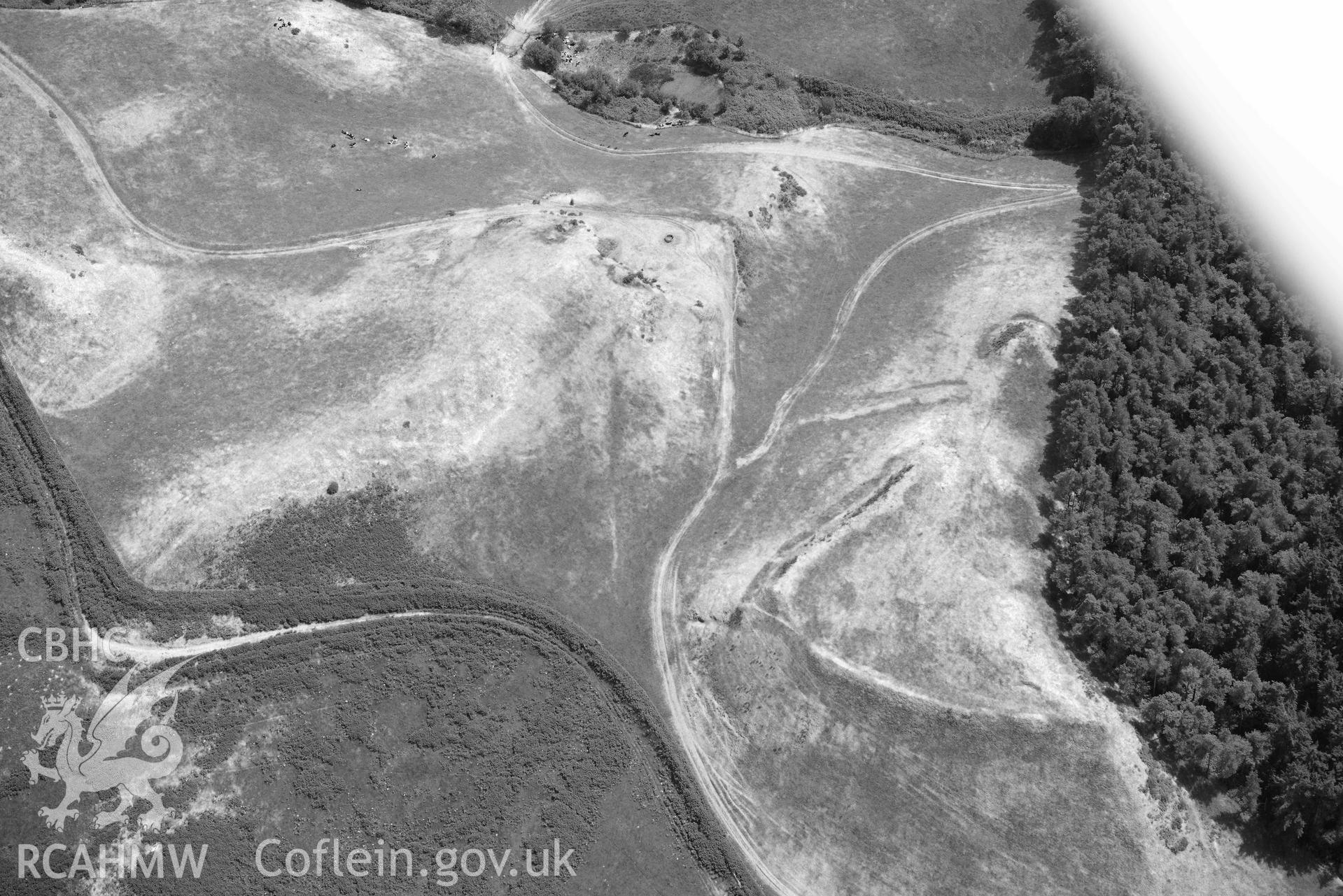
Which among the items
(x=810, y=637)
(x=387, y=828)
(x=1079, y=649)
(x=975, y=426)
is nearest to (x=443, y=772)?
(x=387, y=828)

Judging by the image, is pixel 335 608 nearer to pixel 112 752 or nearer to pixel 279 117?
pixel 112 752

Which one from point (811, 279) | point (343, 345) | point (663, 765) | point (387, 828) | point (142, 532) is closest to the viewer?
point (387, 828)

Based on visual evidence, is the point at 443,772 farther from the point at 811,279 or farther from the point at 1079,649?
the point at 811,279

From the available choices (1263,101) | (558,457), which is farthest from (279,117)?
(1263,101)

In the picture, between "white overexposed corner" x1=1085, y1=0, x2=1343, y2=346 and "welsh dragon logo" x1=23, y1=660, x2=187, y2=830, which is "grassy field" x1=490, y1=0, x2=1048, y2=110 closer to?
"white overexposed corner" x1=1085, y1=0, x2=1343, y2=346

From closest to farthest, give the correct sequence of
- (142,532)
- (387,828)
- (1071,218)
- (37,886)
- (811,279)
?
(37,886), (387,828), (142,532), (811,279), (1071,218)

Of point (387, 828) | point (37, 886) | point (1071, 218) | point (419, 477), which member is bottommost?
point (37, 886)

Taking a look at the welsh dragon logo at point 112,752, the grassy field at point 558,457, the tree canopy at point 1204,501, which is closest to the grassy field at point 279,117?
the grassy field at point 558,457
